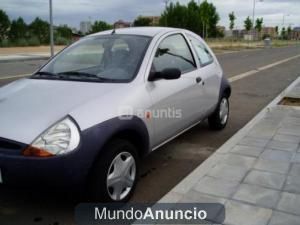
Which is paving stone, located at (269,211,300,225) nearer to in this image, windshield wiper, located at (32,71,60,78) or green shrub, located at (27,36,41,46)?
windshield wiper, located at (32,71,60,78)

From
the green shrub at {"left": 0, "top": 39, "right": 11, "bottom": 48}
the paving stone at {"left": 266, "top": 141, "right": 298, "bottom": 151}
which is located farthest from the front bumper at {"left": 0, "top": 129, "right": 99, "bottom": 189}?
the green shrub at {"left": 0, "top": 39, "right": 11, "bottom": 48}

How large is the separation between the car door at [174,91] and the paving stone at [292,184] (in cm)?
138

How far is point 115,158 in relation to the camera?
11.5 ft

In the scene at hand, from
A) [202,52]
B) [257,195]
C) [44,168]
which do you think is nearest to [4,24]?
[202,52]

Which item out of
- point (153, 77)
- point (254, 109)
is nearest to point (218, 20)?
point (254, 109)

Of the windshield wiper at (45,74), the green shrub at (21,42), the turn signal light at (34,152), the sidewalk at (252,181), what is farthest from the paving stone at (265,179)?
the green shrub at (21,42)

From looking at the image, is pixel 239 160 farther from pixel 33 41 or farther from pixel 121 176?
pixel 33 41

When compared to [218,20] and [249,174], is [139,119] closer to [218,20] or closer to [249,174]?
[249,174]

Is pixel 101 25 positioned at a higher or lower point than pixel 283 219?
higher

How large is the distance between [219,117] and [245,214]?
321 centimetres

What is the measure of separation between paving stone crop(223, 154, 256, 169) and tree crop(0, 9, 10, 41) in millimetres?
37730

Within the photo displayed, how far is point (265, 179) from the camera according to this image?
13.6 feet

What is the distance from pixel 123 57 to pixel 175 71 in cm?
60

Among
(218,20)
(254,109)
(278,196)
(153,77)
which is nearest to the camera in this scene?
(278,196)
